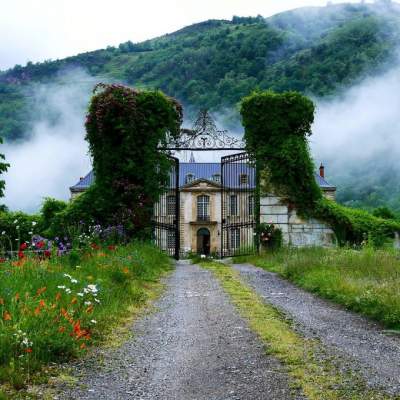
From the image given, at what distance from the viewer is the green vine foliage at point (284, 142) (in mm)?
15383

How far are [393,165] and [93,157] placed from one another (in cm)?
5888

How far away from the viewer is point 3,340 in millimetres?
4098

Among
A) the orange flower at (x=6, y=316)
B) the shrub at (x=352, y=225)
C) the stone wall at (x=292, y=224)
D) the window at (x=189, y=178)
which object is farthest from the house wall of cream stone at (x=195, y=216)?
the orange flower at (x=6, y=316)

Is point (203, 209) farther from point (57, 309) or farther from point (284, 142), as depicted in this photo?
point (57, 309)

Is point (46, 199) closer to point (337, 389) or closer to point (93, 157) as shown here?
point (93, 157)

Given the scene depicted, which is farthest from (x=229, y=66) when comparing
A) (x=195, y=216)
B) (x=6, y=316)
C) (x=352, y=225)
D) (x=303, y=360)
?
(x=6, y=316)

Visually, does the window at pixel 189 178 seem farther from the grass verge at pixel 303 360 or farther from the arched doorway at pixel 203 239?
the grass verge at pixel 303 360

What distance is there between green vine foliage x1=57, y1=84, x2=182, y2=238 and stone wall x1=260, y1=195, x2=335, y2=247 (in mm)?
2988

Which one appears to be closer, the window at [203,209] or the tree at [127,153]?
the tree at [127,153]

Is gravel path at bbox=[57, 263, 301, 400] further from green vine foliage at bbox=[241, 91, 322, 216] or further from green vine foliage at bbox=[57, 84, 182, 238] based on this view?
green vine foliage at bbox=[241, 91, 322, 216]

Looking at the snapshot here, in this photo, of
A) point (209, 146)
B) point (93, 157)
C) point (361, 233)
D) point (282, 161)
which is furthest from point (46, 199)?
point (361, 233)

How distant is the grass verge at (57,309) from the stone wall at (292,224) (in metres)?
6.83

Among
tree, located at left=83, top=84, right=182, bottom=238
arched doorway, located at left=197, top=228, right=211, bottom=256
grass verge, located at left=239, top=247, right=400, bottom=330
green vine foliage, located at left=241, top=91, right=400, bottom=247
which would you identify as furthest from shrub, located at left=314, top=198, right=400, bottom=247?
arched doorway, located at left=197, top=228, right=211, bottom=256

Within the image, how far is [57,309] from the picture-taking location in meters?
5.26
